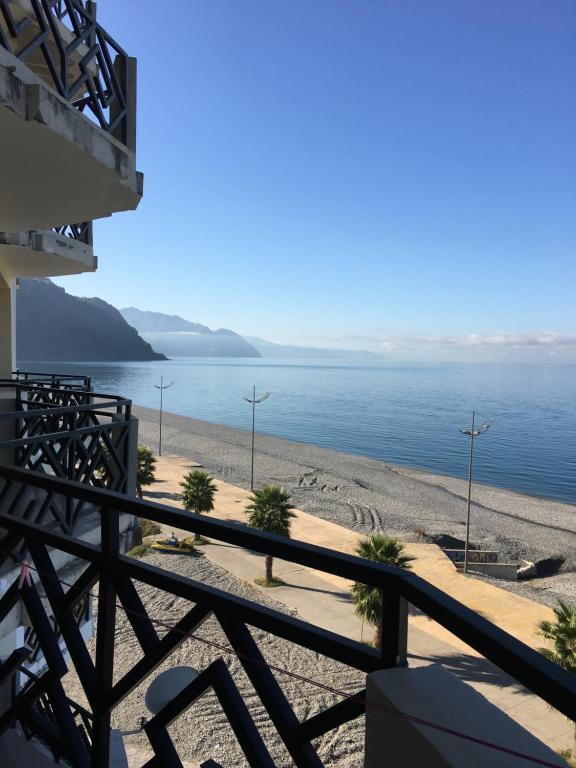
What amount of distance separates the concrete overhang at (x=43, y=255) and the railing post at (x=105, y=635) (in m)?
9.13

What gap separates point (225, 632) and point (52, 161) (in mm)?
4441

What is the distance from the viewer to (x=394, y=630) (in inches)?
59.6

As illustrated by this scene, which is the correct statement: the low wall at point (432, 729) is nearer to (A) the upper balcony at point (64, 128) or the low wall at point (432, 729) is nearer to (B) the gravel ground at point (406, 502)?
(A) the upper balcony at point (64, 128)

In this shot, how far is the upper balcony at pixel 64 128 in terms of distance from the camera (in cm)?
388

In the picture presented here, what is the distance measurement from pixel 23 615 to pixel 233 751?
992cm

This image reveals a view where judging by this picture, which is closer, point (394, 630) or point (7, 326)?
point (394, 630)

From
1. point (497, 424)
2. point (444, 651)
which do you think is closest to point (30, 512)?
point (444, 651)

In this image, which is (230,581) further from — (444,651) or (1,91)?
(1,91)

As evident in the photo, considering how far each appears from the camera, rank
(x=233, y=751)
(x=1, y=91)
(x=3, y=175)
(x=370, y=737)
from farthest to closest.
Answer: (x=233, y=751) < (x=3, y=175) < (x=1, y=91) < (x=370, y=737)

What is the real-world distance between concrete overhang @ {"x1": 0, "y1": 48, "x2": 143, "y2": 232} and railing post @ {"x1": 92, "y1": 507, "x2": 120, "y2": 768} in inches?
128

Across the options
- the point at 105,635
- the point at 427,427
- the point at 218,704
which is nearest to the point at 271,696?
the point at 105,635

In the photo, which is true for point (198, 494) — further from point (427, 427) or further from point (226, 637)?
point (427, 427)

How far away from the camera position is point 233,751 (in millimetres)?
11773

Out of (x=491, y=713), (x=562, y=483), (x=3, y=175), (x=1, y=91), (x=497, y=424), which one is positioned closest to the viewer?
(x=491, y=713)
